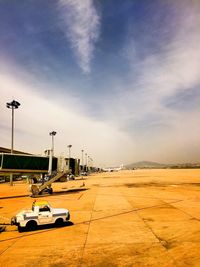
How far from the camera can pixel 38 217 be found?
26.2m

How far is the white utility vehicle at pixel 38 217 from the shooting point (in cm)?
2569

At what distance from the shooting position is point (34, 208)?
26.7 meters

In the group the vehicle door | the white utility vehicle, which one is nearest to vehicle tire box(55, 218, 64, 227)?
the white utility vehicle

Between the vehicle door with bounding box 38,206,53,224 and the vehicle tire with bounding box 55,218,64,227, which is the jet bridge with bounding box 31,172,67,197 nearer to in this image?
the vehicle tire with bounding box 55,218,64,227

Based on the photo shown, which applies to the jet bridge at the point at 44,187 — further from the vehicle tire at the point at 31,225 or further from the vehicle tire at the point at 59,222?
the vehicle tire at the point at 31,225

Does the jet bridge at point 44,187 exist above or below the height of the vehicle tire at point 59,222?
above

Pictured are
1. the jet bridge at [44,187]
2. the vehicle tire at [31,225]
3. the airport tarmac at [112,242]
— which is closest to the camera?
the airport tarmac at [112,242]

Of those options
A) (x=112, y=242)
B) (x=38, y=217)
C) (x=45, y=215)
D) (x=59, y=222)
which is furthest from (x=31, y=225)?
(x=112, y=242)

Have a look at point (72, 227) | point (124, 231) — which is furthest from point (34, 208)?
point (124, 231)

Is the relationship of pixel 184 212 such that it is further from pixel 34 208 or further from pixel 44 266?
pixel 44 266

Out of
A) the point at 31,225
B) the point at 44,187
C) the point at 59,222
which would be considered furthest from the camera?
the point at 44,187

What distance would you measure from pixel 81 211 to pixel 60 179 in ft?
110

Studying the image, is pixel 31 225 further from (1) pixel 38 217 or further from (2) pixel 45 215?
(2) pixel 45 215

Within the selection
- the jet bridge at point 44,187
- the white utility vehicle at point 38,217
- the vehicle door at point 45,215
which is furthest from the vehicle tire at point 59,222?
the jet bridge at point 44,187
